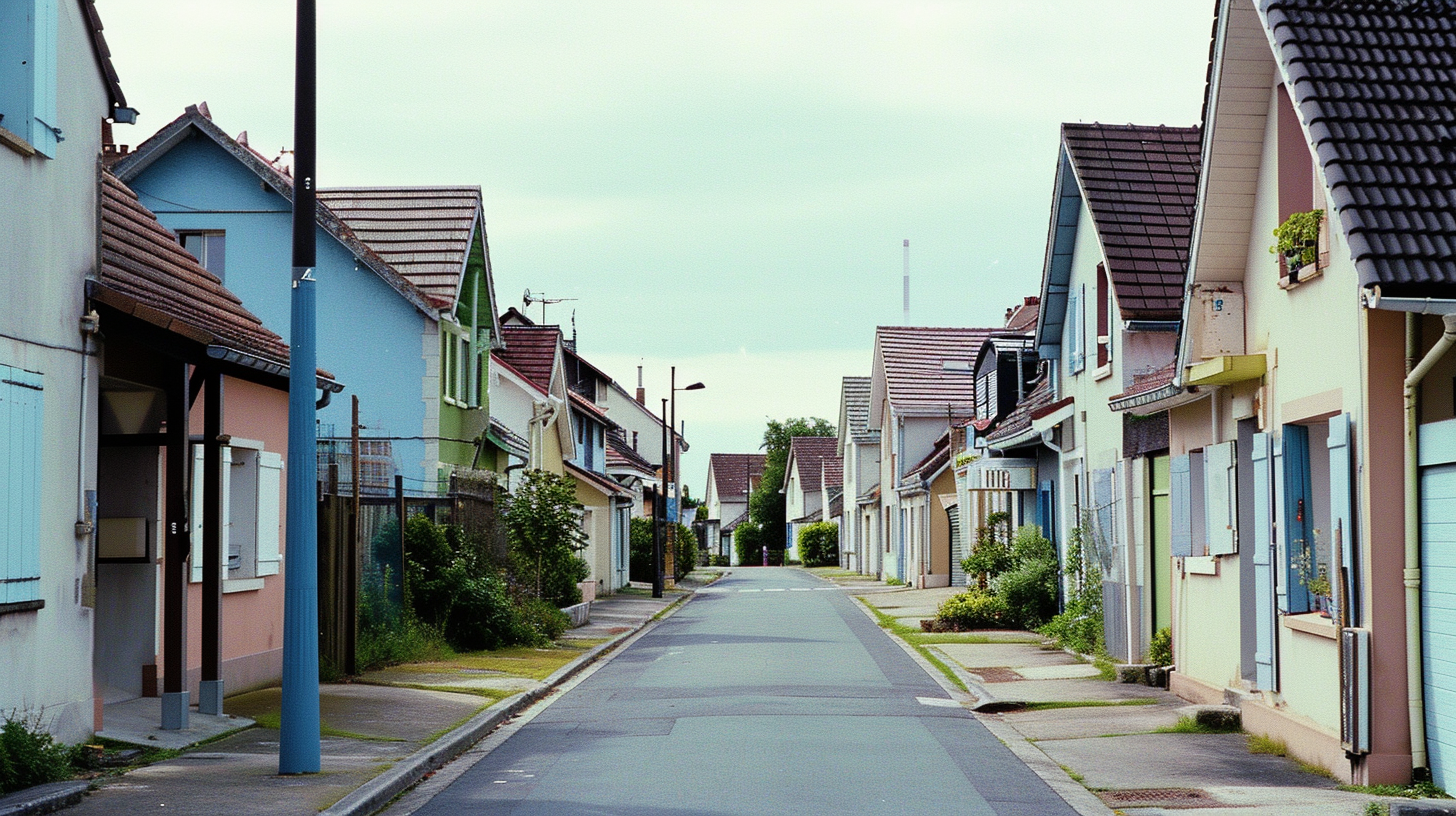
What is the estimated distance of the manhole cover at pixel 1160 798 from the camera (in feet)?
31.5

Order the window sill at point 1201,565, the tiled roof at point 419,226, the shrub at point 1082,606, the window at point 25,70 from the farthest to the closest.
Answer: the tiled roof at point 419,226 → the shrub at point 1082,606 → the window sill at point 1201,565 → the window at point 25,70

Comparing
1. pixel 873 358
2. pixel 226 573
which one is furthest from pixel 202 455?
pixel 873 358

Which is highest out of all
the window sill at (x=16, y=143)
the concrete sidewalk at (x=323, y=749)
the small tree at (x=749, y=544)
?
the window sill at (x=16, y=143)

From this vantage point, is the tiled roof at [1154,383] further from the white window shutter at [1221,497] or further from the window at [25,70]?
the window at [25,70]

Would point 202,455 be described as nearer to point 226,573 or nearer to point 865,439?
point 226,573

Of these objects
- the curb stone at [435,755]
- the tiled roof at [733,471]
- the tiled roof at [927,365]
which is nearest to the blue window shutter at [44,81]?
the curb stone at [435,755]

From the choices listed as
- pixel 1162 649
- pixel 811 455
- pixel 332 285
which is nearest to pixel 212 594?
pixel 1162 649

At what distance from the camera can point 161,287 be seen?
1348 cm

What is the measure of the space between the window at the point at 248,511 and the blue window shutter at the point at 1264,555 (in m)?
9.63

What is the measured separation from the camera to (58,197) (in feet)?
34.8

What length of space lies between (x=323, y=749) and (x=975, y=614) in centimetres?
1596

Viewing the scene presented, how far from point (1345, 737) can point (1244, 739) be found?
2.64 metres

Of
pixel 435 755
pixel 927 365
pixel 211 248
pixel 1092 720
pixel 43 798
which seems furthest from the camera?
pixel 927 365

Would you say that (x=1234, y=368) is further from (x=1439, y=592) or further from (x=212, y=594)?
(x=212, y=594)
